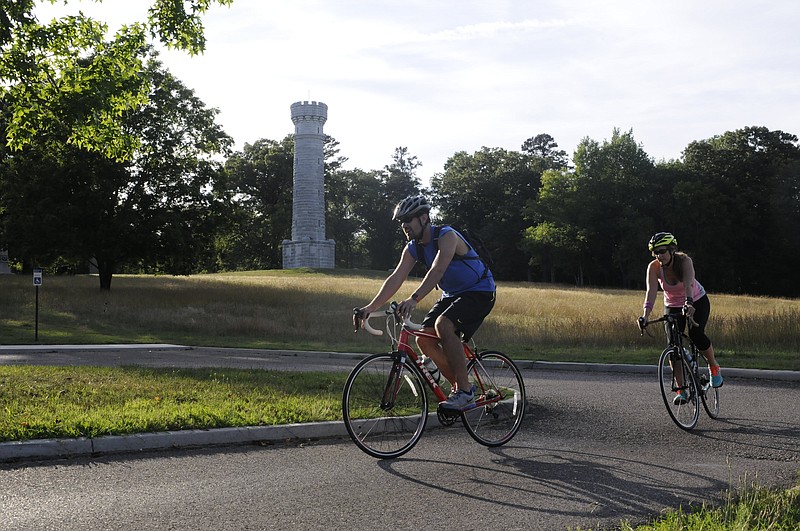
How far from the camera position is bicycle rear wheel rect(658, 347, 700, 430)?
7.49 m

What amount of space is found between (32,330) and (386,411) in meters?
19.9

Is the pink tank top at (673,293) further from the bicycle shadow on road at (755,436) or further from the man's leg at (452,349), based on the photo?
the man's leg at (452,349)

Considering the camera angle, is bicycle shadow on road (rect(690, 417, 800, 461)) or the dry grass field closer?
bicycle shadow on road (rect(690, 417, 800, 461))

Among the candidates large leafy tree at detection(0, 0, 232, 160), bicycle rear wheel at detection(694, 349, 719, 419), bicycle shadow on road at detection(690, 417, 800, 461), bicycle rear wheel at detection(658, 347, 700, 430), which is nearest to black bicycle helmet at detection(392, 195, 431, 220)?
bicycle rear wheel at detection(658, 347, 700, 430)

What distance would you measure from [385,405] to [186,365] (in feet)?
26.3

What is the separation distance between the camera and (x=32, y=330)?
22828 mm

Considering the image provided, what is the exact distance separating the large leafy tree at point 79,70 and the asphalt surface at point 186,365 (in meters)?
4.71

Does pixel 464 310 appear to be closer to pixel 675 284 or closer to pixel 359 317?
pixel 359 317

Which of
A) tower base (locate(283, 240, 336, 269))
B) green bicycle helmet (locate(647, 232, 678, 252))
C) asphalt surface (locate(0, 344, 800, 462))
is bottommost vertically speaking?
asphalt surface (locate(0, 344, 800, 462))

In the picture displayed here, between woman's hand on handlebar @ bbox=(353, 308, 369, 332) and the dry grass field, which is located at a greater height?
woman's hand on handlebar @ bbox=(353, 308, 369, 332)

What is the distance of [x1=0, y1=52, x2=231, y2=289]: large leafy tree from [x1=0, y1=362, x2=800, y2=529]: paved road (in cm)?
2530

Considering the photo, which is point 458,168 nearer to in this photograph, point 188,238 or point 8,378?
point 188,238

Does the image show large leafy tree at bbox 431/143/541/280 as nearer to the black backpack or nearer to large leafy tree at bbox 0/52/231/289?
large leafy tree at bbox 0/52/231/289

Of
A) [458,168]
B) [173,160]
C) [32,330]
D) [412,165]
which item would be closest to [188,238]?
[173,160]
